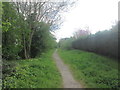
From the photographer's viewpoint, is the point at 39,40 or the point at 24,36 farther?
the point at 39,40

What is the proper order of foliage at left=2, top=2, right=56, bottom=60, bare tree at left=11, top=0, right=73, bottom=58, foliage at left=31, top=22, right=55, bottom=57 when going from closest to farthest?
foliage at left=2, top=2, right=56, bottom=60 < bare tree at left=11, top=0, right=73, bottom=58 < foliage at left=31, top=22, right=55, bottom=57

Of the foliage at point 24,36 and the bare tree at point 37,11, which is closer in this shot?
the foliage at point 24,36

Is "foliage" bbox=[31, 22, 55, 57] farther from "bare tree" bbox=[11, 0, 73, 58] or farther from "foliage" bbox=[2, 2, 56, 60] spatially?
"bare tree" bbox=[11, 0, 73, 58]

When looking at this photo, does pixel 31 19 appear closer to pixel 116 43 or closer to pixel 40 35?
pixel 40 35

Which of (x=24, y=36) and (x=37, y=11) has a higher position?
(x=37, y=11)

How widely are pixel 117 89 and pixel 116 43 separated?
3.74m

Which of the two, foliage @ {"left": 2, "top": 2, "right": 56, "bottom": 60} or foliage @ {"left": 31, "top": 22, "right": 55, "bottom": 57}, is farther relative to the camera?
foliage @ {"left": 31, "top": 22, "right": 55, "bottom": 57}

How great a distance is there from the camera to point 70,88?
3867 millimetres

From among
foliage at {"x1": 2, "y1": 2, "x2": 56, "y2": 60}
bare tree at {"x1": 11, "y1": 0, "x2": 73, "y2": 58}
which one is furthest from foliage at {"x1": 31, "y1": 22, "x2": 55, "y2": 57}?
bare tree at {"x1": 11, "y1": 0, "x2": 73, "y2": 58}

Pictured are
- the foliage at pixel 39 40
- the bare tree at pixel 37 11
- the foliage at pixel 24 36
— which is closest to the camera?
the foliage at pixel 24 36

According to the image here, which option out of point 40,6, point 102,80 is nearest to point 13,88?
point 102,80

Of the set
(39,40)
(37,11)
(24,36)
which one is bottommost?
(39,40)

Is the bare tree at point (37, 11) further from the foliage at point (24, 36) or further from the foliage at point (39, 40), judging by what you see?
the foliage at point (39, 40)

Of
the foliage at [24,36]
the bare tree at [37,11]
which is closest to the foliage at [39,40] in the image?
the foliage at [24,36]
